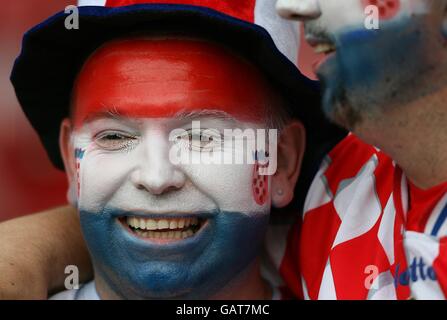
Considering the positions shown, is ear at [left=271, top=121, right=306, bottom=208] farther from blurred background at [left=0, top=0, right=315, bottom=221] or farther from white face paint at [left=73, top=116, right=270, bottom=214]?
blurred background at [left=0, top=0, right=315, bottom=221]

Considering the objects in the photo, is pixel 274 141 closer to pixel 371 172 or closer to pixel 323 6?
pixel 371 172

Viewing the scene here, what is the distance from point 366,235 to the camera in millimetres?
1715

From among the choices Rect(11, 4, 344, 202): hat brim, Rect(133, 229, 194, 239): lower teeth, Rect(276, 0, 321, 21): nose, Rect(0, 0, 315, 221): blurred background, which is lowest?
Rect(133, 229, 194, 239): lower teeth

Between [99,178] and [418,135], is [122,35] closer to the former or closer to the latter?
[99,178]

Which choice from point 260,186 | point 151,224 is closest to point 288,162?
point 260,186

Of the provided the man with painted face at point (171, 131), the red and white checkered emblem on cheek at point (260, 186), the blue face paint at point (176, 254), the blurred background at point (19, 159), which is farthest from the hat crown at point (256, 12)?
the blurred background at point (19, 159)

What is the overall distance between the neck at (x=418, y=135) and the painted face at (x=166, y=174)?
1.05ft

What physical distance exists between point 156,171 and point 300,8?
17.4 inches

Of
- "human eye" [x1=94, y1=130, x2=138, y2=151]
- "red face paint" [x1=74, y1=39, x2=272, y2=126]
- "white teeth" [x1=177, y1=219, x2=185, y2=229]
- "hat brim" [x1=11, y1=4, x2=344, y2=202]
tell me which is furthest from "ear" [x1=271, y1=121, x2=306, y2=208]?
"human eye" [x1=94, y1=130, x2=138, y2=151]

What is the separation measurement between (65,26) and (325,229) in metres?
0.74

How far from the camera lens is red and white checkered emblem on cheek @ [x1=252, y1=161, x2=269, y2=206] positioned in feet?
5.85

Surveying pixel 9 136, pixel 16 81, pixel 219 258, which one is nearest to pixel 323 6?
pixel 219 258

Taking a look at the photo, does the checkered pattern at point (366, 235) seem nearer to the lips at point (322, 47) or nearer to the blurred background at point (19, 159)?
the lips at point (322, 47)

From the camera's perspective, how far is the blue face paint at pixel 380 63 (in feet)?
4.94
